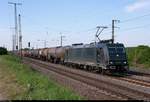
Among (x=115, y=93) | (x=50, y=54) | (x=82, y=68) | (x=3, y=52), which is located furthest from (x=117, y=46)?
(x=3, y=52)

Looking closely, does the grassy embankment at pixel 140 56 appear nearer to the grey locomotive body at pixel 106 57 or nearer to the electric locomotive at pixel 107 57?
the grey locomotive body at pixel 106 57

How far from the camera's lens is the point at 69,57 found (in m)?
50.6

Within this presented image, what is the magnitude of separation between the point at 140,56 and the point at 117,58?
19895 millimetres

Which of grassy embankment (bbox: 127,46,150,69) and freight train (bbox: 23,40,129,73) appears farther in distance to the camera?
grassy embankment (bbox: 127,46,150,69)

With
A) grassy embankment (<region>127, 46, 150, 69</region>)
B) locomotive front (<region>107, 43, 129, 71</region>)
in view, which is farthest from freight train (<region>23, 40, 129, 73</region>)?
grassy embankment (<region>127, 46, 150, 69</region>)

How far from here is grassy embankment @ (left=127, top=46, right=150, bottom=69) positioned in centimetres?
5211

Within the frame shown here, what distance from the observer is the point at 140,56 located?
175 feet

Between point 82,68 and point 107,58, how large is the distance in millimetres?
10738

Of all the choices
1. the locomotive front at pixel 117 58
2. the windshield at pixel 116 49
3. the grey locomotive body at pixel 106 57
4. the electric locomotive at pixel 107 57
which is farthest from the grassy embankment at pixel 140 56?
the locomotive front at pixel 117 58

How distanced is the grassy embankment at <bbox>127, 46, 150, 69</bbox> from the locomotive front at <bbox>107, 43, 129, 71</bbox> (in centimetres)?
1606

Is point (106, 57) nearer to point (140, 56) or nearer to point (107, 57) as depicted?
point (107, 57)

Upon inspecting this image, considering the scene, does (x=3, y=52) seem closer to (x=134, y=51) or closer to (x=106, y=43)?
(x=134, y=51)

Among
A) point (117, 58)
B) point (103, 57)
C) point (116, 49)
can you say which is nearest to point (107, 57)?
point (103, 57)

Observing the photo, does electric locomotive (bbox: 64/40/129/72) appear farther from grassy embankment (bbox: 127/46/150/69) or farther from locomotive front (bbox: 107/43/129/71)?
grassy embankment (bbox: 127/46/150/69)
